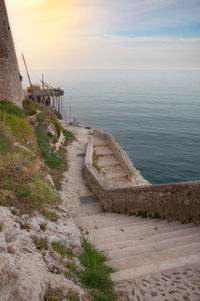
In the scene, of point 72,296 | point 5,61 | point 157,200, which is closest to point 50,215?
point 72,296

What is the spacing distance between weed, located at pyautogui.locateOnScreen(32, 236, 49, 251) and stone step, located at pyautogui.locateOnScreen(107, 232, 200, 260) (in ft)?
4.40

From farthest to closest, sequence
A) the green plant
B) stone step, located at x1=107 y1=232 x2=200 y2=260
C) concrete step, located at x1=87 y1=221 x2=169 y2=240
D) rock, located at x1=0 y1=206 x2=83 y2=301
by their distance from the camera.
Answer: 1. the green plant
2. concrete step, located at x1=87 y1=221 x2=169 y2=240
3. stone step, located at x1=107 y1=232 x2=200 y2=260
4. rock, located at x1=0 y1=206 x2=83 y2=301

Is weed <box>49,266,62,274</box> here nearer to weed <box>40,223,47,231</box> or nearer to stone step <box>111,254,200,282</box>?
stone step <box>111,254,200,282</box>

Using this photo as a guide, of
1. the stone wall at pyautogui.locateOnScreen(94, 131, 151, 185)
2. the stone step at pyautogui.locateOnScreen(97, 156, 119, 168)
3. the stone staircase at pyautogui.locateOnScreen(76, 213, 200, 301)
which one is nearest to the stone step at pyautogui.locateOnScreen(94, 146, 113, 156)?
the stone wall at pyautogui.locateOnScreen(94, 131, 151, 185)

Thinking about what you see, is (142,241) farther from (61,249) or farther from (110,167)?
(110,167)

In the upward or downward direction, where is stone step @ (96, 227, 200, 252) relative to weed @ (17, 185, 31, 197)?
downward

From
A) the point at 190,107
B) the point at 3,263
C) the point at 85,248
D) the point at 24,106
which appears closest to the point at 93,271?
the point at 85,248

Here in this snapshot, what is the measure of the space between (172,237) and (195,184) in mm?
1477

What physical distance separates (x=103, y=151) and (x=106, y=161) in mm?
2005

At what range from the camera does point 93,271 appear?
3373 millimetres

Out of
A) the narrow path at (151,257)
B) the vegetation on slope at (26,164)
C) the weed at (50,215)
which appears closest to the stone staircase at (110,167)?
the vegetation on slope at (26,164)

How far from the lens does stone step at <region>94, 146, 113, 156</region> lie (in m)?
18.1

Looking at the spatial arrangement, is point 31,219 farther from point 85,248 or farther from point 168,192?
point 168,192

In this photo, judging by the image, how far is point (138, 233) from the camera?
5168mm
